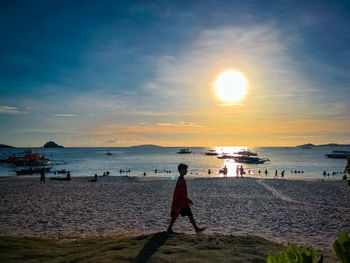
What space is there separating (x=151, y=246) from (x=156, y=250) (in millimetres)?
352

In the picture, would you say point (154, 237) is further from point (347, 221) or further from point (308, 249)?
point (347, 221)

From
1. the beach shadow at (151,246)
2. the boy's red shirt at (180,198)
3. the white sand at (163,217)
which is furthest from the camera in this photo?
the white sand at (163,217)

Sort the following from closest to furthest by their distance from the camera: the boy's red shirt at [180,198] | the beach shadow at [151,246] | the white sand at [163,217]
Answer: the beach shadow at [151,246] < the boy's red shirt at [180,198] < the white sand at [163,217]

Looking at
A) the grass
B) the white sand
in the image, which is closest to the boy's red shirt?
the grass

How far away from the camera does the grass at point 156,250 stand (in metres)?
6.51

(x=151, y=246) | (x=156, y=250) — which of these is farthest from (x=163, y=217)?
(x=156, y=250)

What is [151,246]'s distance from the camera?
7.23 m

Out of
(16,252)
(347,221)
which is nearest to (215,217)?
(347,221)

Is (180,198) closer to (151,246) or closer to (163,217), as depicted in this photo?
(151,246)

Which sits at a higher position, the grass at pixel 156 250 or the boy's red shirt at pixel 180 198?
the boy's red shirt at pixel 180 198

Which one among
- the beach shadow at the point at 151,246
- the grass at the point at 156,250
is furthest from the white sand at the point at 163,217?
the beach shadow at the point at 151,246

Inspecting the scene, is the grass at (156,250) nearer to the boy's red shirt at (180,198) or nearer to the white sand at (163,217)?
the boy's red shirt at (180,198)

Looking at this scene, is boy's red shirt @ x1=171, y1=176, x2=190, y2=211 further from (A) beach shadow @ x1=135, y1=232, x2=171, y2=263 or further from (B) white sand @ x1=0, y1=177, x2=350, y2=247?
(B) white sand @ x1=0, y1=177, x2=350, y2=247

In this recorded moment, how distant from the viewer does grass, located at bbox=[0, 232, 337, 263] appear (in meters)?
6.51
